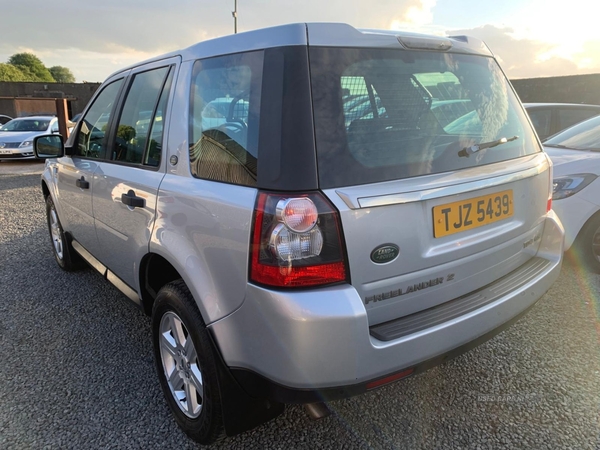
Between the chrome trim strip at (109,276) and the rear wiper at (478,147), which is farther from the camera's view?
the chrome trim strip at (109,276)

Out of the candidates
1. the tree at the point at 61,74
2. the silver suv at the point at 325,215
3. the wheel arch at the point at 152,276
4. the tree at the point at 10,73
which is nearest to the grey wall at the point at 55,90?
the wheel arch at the point at 152,276

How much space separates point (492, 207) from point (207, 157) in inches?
49.7

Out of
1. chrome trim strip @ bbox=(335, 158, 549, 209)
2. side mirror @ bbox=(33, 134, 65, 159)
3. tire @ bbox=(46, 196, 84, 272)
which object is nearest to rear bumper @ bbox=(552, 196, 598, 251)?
chrome trim strip @ bbox=(335, 158, 549, 209)

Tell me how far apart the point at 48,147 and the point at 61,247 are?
1052 mm

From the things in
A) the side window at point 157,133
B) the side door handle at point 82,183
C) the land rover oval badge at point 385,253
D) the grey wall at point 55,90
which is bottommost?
the side door handle at point 82,183

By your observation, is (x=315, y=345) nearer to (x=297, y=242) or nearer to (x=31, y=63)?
(x=297, y=242)

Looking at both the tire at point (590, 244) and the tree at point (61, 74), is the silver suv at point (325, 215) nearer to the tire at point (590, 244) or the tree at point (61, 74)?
the tire at point (590, 244)

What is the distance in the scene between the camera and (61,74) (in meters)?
99.4

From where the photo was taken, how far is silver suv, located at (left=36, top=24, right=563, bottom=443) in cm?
154

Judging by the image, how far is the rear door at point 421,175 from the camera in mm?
1603

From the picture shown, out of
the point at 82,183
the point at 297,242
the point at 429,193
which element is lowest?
the point at 82,183

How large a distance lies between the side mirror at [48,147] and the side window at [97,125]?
9.0 inches

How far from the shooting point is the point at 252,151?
166cm

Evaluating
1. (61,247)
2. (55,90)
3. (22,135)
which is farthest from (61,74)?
(61,247)
